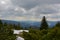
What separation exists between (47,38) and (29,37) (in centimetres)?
1191

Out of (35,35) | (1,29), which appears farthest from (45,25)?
(1,29)

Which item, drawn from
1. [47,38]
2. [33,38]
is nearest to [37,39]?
[33,38]

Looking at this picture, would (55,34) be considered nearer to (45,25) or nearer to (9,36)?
(9,36)

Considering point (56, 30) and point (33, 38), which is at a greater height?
point (56, 30)

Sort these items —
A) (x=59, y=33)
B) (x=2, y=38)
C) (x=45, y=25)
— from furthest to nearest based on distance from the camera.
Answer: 1. (x=45, y=25)
2. (x=2, y=38)
3. (x=59, y=33)

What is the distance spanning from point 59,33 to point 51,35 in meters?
1.41

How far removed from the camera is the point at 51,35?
2672cm

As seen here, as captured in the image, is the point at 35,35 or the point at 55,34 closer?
the point at 55,34

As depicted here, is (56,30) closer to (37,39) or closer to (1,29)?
(1,29)

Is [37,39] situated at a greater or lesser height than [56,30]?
lesser

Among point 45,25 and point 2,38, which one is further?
point 45,25

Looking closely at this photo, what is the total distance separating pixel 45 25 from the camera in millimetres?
65375

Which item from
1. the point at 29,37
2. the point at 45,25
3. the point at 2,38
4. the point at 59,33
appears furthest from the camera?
the point at 45,25

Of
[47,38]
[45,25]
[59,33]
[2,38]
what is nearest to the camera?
[59,33]
